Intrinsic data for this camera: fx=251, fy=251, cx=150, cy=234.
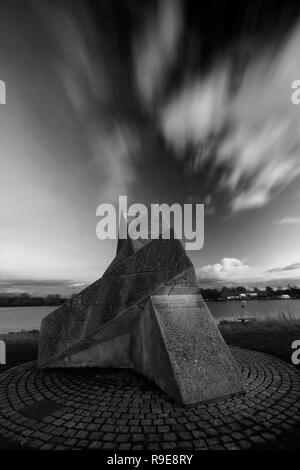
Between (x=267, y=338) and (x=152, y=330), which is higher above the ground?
(x=152, y=330)

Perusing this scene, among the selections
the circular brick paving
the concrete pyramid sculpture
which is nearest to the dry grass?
the circular brick paving

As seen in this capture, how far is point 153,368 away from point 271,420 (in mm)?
1896

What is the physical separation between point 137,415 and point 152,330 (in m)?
1.35

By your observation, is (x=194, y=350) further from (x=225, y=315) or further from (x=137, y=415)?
(x=225, y=315)

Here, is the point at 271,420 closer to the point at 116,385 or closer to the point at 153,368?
the point at 153,368

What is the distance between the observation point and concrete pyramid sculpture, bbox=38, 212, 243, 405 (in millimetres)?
3854

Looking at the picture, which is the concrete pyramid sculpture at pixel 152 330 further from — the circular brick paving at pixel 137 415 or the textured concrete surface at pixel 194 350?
the circular brick paving at pixel 137 415

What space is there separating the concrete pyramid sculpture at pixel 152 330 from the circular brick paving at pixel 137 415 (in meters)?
0.31

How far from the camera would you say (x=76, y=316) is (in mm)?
5145

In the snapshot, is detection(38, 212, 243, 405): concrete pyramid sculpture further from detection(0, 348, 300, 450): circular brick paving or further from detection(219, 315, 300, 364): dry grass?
detection(219, 315, 300, 364): dry grass

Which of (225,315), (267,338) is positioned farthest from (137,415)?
(225,315)

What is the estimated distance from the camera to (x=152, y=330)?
4371 millimetres

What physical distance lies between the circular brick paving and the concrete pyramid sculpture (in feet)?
1.02

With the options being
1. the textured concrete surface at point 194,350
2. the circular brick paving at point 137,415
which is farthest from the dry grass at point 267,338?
the textured concrete surface at point 194,350
